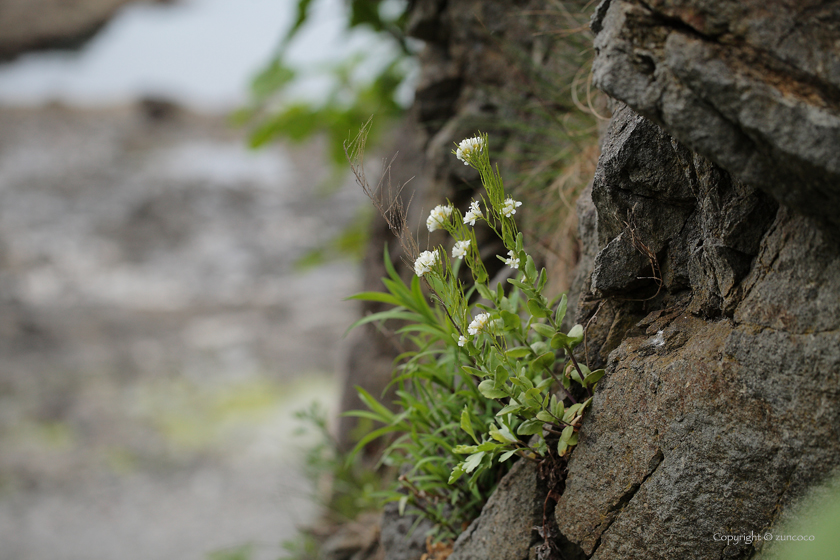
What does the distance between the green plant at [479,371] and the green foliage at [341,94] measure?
210 cm

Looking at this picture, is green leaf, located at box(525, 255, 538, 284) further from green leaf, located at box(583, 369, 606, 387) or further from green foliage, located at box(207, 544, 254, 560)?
green foliage, located at box(207, 544, 254, 560)

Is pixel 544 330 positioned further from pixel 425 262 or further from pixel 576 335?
pixel 425 262

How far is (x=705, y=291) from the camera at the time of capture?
125 centimetres

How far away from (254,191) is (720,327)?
7832 millimetres

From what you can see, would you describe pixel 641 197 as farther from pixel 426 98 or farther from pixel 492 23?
Result: pixel 426 98

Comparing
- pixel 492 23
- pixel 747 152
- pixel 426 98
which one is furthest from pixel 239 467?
pixel 747 152

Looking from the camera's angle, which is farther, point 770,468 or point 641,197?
point 641,197

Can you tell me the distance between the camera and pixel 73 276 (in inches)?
265

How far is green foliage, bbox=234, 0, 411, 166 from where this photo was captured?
3.42 meters

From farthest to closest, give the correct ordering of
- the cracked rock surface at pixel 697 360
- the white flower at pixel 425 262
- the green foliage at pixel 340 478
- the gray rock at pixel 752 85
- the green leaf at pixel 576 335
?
the green foliage at pixel 340 478, the green leaf at pixel 576 335, the white flower at pixel 425 262, the cracked rock surface at pixel 697 360, the gray rock at pixel 752 85

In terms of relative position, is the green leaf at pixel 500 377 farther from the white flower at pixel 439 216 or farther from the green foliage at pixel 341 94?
the green foliage at pixel 341 94

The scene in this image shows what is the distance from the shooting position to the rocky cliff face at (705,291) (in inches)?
36.4

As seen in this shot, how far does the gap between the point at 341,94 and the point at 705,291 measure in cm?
287

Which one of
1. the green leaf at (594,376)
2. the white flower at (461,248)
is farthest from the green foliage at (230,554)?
the white flower at (461,248)
